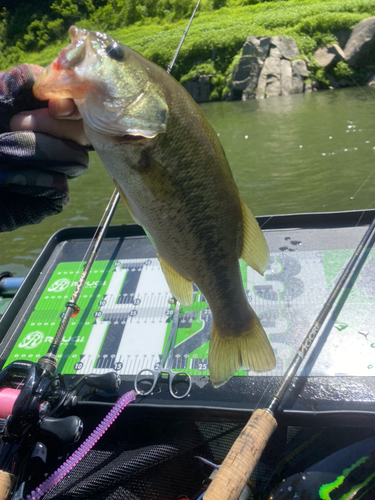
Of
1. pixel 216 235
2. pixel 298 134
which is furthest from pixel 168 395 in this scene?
pixel 298 134

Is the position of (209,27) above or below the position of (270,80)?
above

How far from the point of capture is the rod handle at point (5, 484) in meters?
1.47

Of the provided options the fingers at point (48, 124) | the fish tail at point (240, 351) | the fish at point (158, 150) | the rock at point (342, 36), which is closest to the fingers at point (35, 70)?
the fingers at point (48, 124)

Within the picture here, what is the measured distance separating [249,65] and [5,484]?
22817 mm

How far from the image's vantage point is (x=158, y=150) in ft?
4.29

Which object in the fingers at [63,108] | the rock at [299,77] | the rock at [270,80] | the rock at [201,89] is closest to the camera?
the fingers at [63,108]

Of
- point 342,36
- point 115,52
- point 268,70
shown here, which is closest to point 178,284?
point 115,52

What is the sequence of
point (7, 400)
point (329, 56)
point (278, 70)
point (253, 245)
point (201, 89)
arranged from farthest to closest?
point (201, 89), point (329, 56), point (278, 70), point (7, 400), point (253, 245)

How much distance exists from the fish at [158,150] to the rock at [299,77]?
20183 millimetres

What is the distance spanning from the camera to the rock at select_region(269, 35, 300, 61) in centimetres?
2038

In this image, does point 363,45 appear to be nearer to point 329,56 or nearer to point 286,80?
point 329,56

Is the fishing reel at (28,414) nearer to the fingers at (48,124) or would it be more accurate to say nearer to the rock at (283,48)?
the fingers at (48,124)

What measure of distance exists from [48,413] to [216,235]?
1230 mm

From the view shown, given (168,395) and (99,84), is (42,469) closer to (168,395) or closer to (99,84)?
(168,395)
